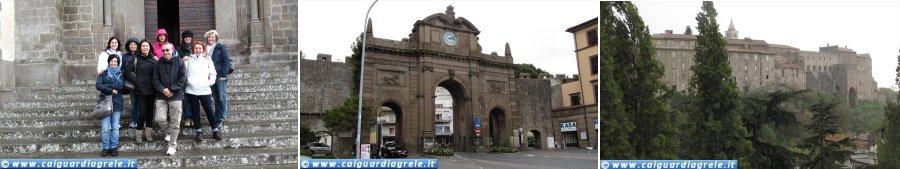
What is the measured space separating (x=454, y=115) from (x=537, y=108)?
1139 millimetres

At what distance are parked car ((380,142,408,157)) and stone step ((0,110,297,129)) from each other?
1297 mm

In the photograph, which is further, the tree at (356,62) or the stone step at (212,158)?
the tree at (356,62)

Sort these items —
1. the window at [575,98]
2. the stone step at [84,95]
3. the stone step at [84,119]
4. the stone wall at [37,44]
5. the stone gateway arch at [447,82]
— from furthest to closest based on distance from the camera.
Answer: the stone gateway arch at [447,82] < the window at [575,98] < the stone wall at [37,44] < the stone step at [84,95] < the stone step at [84,119]

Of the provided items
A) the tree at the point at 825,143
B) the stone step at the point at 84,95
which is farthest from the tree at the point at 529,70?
the tree at the point at 825,143

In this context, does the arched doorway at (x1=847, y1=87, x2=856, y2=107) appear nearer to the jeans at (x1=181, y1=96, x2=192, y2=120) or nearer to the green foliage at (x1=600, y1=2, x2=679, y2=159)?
the green foliage at (x1=600, y1=2, x2=679, y2=159)

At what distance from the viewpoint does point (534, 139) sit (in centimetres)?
821

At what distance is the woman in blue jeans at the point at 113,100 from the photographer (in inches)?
210

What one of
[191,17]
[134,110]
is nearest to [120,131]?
[134,110]

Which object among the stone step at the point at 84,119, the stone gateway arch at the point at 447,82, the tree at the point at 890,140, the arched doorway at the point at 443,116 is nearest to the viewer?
the stone step at the point at 84,119

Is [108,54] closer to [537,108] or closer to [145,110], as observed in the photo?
[145,110]

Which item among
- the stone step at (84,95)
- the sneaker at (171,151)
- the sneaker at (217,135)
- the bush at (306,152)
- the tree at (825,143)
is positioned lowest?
the tree at (825,143)

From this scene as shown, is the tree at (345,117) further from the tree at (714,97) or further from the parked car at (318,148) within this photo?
the tree at (714,97)

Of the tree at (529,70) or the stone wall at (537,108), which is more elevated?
the tree at (529,70)

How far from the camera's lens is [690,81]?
42.0ft
